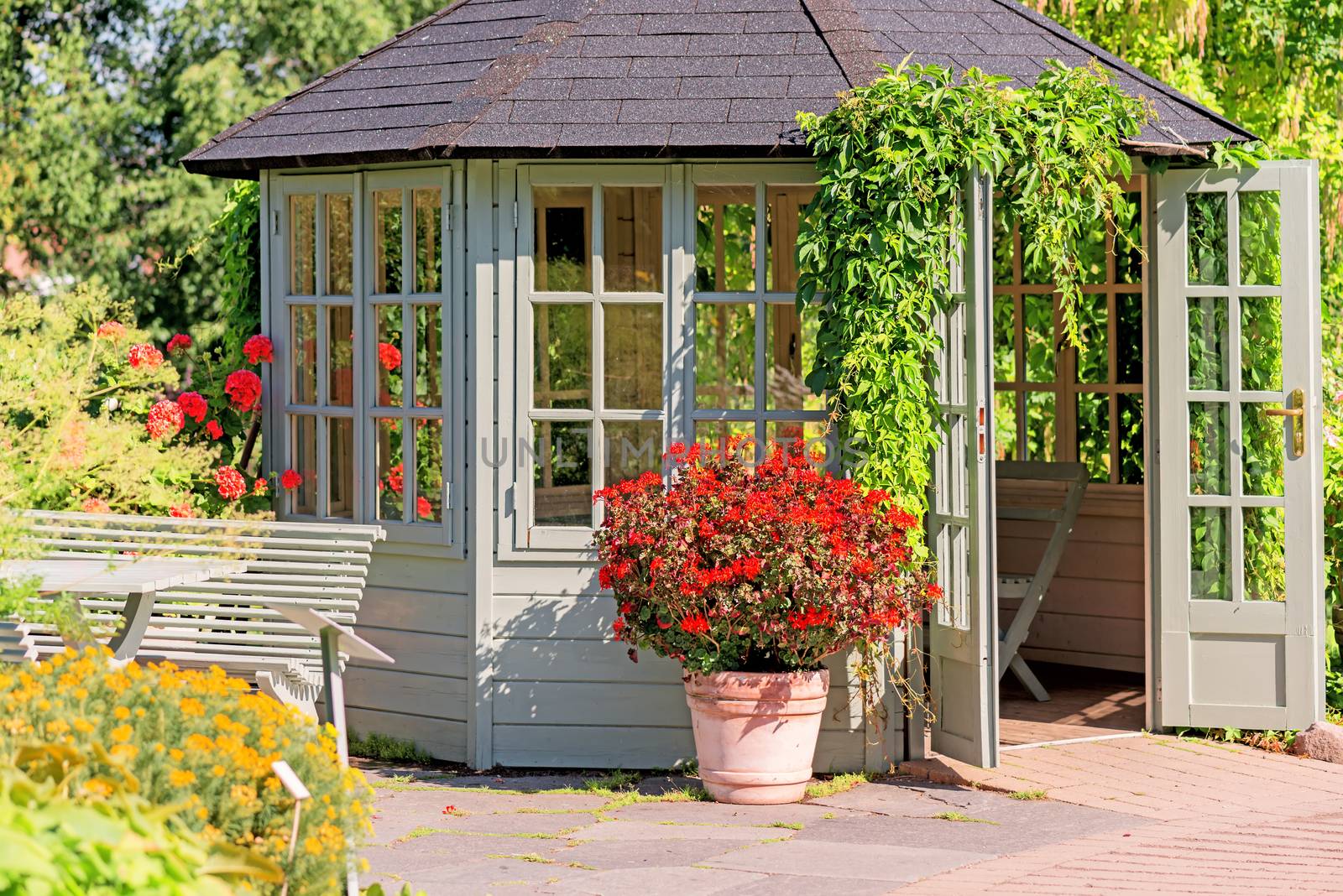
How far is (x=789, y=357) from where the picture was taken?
6.99m

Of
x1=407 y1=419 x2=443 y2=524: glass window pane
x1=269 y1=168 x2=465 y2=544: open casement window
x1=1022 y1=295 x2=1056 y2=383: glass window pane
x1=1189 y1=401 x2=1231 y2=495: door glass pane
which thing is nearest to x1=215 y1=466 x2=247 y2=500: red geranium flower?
x1=269 y1=168 x2=465 y2=544: open casement window

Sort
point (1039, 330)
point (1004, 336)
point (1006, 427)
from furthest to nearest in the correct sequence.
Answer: point (1006, 427) < point (1004, 336) < point (1039, 330)

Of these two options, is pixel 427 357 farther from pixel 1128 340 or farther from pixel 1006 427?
pixel 1006 427

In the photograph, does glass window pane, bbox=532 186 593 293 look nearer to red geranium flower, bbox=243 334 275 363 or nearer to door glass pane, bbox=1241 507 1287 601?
red geranium flower, bbox=243 334 275 363

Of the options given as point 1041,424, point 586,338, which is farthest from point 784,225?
point 1041,424

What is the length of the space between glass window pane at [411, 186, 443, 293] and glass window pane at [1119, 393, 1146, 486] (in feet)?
13.1

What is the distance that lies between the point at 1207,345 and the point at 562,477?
2.83 metres

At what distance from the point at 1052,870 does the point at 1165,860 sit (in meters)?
0.42

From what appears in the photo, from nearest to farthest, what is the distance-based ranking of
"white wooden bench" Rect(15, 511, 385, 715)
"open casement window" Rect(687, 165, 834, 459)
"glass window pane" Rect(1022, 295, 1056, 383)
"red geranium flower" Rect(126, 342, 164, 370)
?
"white wooden bench" Rect(15, 511, 385, 715) < "open casement window" Rect(687, 165, 834, 459) < "red geranium flower" Rect(126, 342, 164, 370) < "glass window pane" Rect(1022, 295, 1056, 383)

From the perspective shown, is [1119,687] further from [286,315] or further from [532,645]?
[286,315]

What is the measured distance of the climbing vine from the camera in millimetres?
6348

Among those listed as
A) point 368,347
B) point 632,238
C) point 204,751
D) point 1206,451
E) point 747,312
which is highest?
point 632,238

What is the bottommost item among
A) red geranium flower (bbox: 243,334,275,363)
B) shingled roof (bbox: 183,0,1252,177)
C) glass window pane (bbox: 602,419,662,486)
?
glass window pane (bbox: 602,419,662,486)

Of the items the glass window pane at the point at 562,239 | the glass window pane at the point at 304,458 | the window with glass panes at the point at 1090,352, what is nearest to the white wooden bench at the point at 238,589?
the glass window pane at the point at 304,458
